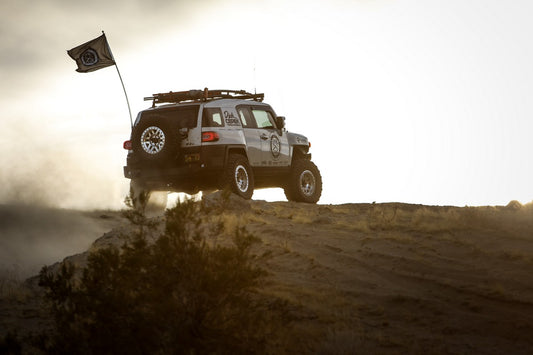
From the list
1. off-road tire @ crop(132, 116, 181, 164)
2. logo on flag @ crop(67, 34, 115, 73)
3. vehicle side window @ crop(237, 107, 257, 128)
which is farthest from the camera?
logo on flag @ crop(67, 34, 115, 73)

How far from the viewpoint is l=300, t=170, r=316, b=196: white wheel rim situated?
16594 millimetres

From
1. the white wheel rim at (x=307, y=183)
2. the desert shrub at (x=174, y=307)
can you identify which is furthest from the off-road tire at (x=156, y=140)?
the desert shrub at (x=174, y=307)

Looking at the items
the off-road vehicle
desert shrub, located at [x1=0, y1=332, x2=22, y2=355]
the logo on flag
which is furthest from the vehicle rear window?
desert shrub, located at [x1=0, y1=332, x2=22, y2=355]

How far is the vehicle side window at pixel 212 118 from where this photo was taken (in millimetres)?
13664

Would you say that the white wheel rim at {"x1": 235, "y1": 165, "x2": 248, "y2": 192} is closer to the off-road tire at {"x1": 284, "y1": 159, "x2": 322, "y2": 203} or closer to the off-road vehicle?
the off-road vehicle

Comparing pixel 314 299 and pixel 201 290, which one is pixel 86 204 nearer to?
pixel 314 299

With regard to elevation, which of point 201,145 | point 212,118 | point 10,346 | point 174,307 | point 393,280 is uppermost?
point 212,118

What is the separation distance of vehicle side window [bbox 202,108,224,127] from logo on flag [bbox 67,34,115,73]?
16.9 feet

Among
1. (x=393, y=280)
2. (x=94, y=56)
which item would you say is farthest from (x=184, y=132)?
(x=94, y=56)

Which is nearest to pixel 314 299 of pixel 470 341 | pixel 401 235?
pixel 470 341

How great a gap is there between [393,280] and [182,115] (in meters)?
5.76

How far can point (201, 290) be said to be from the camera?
6.81 m

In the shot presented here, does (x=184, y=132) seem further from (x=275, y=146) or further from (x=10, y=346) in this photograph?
(x=10, y=346)

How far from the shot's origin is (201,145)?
44.5 feet
